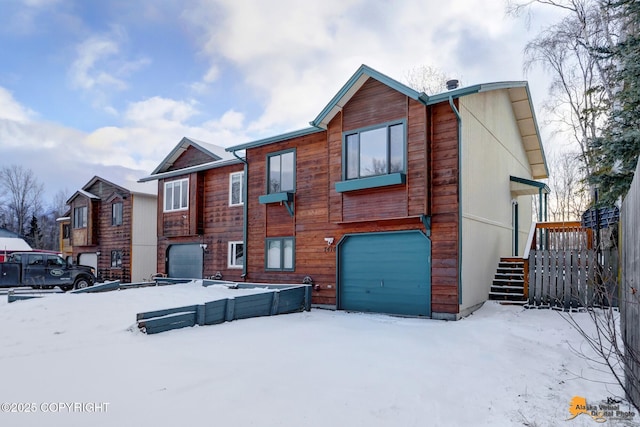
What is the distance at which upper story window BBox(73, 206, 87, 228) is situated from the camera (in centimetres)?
2299

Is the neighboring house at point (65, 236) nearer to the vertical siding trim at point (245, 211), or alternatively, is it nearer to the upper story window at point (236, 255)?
the upper story window at point (236, 255)

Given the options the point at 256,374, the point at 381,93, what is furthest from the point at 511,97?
the point at 256,374

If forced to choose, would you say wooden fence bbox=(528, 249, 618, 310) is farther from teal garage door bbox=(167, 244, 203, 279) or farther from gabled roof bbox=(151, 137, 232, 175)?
gabled roof bbox=(151, 137, 232, 175)

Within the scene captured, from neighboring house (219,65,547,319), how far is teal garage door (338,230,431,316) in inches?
1.0

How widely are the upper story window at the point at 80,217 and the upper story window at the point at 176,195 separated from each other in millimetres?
9331

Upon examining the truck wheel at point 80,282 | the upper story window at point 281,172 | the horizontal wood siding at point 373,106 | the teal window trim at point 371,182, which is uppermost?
the horizontal wood siding at point 373,106

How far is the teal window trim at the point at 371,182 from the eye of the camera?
9.64m

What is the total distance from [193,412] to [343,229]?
25.3ft

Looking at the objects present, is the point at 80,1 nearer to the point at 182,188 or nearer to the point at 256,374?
the point at 182,188

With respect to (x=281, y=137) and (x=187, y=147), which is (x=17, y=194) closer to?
(x=187, y=147)

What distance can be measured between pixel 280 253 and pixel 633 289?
10.0 meters

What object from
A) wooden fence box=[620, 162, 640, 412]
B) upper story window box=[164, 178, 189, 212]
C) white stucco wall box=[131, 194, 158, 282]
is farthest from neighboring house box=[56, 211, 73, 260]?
wooden fence box=[620, 162, 640, 412]

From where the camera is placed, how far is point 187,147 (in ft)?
57.5

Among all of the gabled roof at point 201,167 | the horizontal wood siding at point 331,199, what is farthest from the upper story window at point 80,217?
the horizontal wood siding at point 331,199
